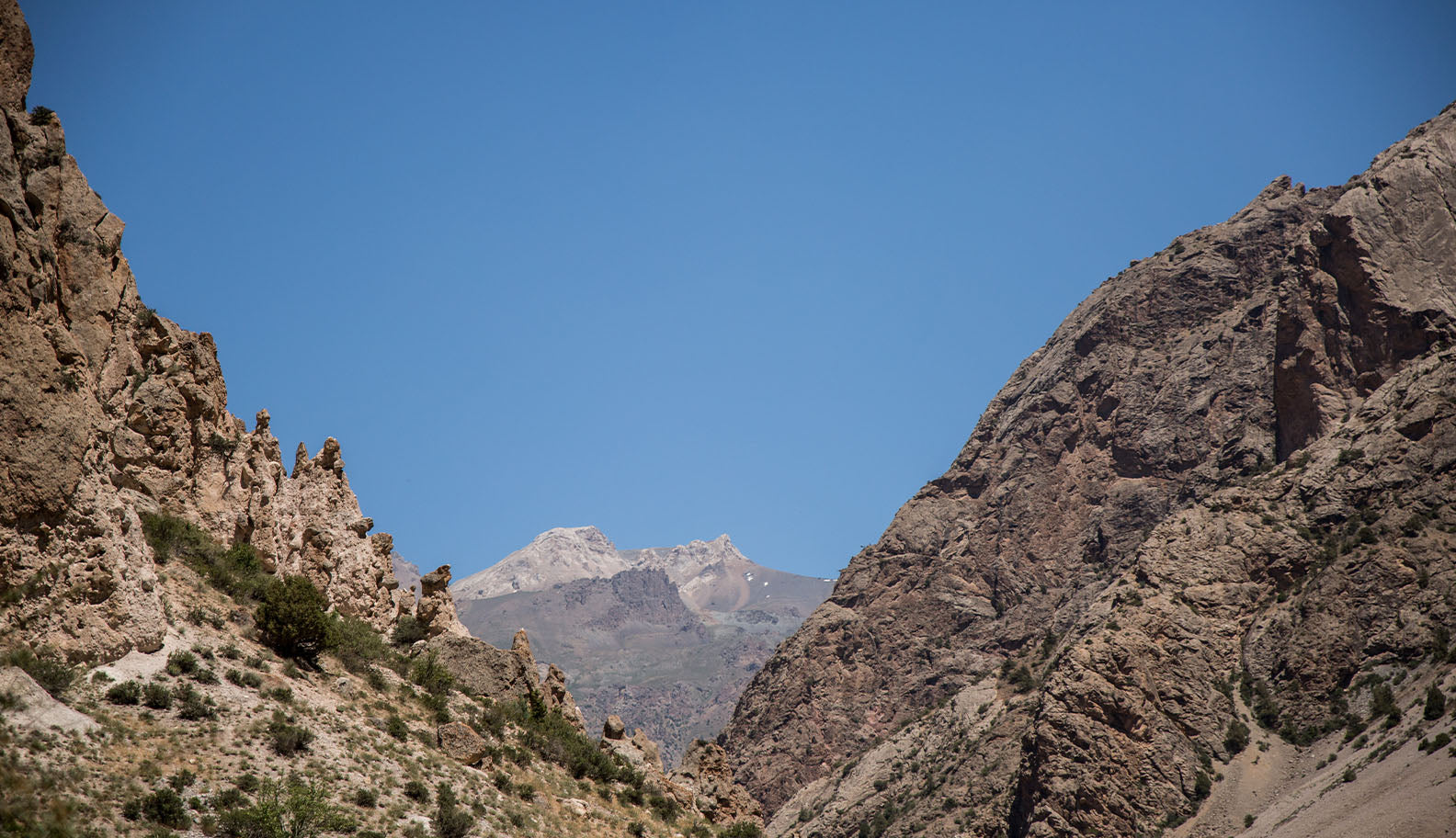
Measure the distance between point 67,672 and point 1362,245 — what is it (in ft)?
431

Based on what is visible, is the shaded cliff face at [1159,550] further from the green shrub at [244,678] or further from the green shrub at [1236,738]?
the green shrub at [244,678]

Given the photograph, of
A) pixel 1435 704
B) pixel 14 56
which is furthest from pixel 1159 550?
pixel 14 56

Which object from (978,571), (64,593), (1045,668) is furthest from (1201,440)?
(64,593)

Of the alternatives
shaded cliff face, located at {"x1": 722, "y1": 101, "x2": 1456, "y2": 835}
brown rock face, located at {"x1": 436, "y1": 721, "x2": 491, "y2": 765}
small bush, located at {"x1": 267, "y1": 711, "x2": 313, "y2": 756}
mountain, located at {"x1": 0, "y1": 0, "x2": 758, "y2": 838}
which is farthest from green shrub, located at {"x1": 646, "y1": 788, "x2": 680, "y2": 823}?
shaded cliff face, located at {"x1": 722, "y1": 101, "x2": 1456, "y2": 835}

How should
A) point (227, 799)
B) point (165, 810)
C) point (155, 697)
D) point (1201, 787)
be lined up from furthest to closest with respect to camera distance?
1. point (1201, 787)
2. point (155, 697)
3. point (227, 799)
4. point (165, 810)

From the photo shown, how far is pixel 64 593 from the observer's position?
22.2 meters

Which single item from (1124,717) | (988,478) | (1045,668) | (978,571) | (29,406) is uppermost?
(988,478)

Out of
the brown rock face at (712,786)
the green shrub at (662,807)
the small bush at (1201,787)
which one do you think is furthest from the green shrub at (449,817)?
the small bush at (1201,787)

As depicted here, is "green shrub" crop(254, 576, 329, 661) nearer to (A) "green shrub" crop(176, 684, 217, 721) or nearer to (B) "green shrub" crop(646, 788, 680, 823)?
(A) "green shrub" crop(176, 684, 217, 721)

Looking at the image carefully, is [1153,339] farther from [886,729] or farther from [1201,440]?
[886,729]

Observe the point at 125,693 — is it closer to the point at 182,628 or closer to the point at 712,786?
the point at 182,628

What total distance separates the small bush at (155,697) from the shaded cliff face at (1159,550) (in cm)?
8216

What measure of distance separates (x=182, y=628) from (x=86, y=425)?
21.3ft

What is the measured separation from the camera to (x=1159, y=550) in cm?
10425
